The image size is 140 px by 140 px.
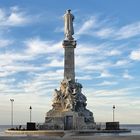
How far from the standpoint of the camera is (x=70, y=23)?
91062mm

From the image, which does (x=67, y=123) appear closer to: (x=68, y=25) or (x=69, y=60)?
(x=69, y=60)

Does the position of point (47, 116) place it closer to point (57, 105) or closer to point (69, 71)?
point (57, 105)

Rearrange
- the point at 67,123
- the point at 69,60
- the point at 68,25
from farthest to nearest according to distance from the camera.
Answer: the point at 68,25, the point at 69,60, the point at 67,123

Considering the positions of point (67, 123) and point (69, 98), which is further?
point (69, 98)

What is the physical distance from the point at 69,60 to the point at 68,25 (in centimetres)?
735

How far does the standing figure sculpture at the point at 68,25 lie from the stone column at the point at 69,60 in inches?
57.2

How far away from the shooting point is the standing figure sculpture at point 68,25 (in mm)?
90062

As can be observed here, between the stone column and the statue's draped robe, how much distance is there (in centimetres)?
173

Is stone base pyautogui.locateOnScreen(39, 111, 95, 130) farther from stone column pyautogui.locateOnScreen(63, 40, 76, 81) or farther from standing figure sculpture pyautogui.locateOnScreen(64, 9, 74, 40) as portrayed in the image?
standing figure sculpture pyautogui.locateOnScreen(64, 9, 74, 40)

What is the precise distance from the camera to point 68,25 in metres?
90.9

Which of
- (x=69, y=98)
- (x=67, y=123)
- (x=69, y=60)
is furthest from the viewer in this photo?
(x=69, y=60)

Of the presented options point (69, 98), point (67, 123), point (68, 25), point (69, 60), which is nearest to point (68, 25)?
point (68, 25)

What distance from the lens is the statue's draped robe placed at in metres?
90.2

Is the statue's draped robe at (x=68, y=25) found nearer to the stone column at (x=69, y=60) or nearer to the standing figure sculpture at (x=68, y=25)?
the standing figure sculpture at (x=68, y=25)
